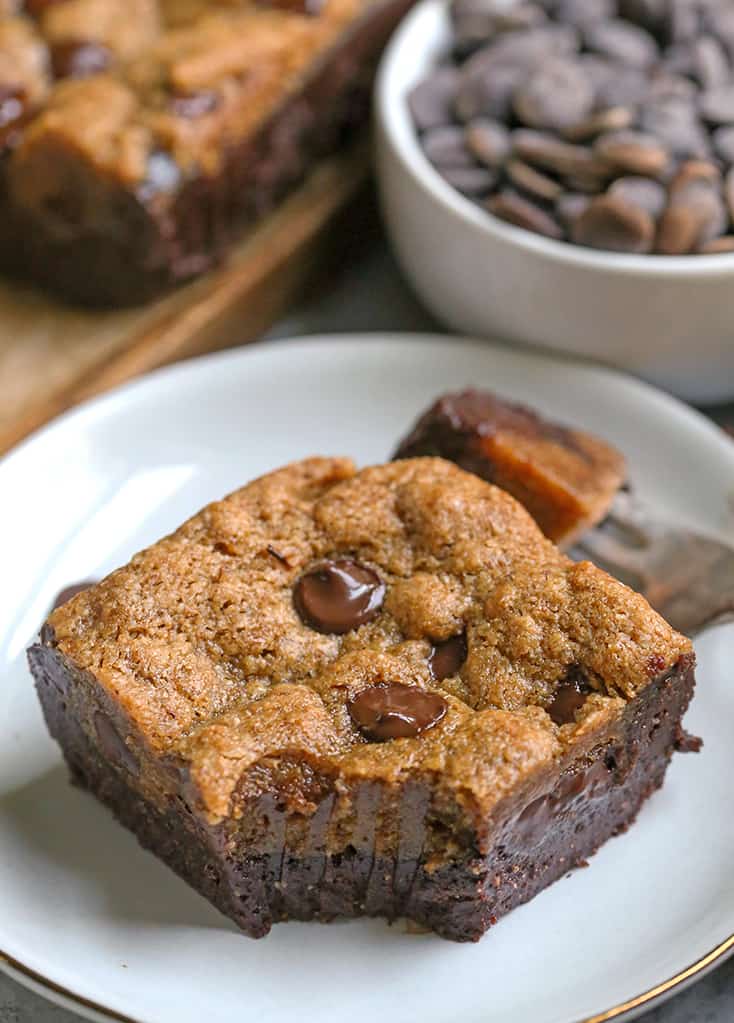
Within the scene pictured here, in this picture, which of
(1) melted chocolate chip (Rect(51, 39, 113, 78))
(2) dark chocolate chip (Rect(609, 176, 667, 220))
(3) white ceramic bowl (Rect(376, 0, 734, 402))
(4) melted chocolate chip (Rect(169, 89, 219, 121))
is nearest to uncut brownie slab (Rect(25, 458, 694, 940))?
(3) white ceramic bowl (Rect(376, 0, 734, 402))

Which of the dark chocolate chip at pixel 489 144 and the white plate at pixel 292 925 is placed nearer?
the white plate at pixel 292 925

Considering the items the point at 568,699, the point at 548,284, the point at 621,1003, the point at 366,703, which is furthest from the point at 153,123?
the point at 621,1003

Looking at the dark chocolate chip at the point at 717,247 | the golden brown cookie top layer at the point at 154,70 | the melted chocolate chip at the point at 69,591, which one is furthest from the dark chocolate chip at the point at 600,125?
the melted chocolate chip at the point at 69,591

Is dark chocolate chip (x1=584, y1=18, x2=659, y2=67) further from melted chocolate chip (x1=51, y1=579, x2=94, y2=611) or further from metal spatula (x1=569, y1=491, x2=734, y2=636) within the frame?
melted chocolate chip (x1=51, y1=579, x2=94, y2=611)

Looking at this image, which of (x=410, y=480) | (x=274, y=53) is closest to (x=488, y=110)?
(x=274, y=53)

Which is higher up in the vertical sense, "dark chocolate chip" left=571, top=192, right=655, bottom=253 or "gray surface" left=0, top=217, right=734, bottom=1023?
"dark chocolate chip" left=571, top=192, right=655, bottom=253

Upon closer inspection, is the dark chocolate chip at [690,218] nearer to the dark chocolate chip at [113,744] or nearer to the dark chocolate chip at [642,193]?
the dark chocolate chip at [642,193]
